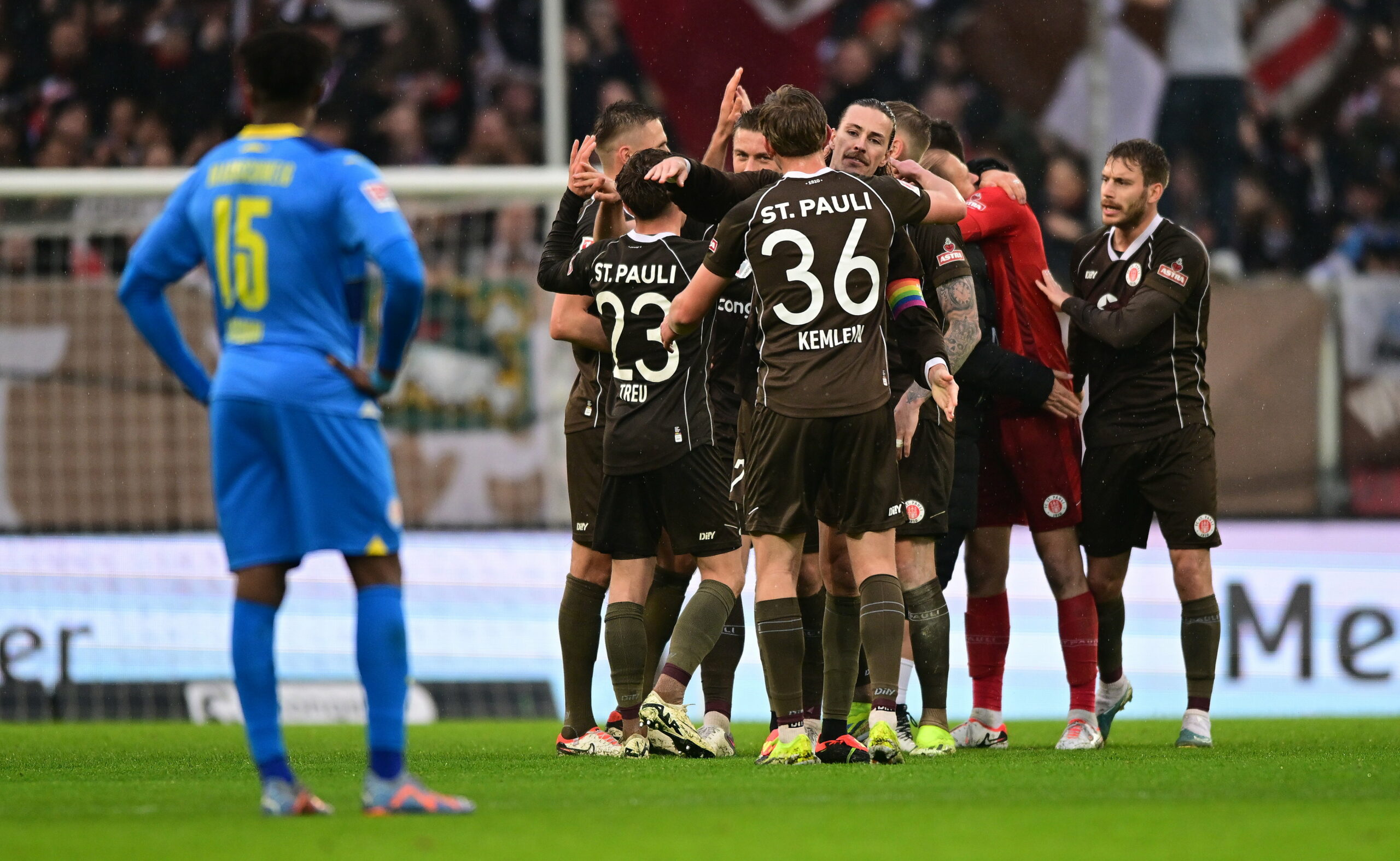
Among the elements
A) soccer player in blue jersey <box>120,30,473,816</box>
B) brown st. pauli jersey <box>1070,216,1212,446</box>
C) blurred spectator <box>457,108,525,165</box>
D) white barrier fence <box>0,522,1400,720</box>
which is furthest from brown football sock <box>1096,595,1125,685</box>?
blurred spectator <box>457,108,525,165</box>

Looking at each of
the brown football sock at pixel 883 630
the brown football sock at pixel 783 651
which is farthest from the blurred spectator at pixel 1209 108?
the brown football sock at pixel 783 651

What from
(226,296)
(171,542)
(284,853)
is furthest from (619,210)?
(171,542)

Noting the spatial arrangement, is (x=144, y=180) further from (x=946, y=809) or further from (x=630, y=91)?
(x=946, y=809)

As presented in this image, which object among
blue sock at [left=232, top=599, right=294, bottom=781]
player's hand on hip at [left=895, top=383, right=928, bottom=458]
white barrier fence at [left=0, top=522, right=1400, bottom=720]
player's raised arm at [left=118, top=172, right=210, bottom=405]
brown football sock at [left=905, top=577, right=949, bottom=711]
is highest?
player's raised arm at [left=118, top=172, right=210, bottom=405]

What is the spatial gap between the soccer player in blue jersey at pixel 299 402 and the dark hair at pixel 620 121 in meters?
2.38

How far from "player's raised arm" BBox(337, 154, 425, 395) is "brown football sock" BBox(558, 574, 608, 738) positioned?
2499 millimetres

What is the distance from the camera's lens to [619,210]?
21.0 feet

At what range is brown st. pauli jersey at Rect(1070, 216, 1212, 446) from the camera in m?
6.76

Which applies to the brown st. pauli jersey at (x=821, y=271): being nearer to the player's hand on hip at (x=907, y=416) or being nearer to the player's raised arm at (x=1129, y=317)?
the player's hand on hip at (x=907, y=416)

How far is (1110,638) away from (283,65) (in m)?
4.24

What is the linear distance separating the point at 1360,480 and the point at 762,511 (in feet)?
22.1

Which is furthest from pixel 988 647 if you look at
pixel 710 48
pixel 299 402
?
pixel 710 48

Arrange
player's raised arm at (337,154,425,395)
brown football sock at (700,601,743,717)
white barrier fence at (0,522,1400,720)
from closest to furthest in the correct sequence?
player's raised arm at (337,154,425,395), brown football sock at (700,601,743,717), white barrier fence at (0,522,1400,720)

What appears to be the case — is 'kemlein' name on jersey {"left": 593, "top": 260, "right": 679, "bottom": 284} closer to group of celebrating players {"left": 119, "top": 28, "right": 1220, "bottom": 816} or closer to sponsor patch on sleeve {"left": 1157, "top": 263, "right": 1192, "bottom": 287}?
group of celebrating players {"left": 119, "top": 28, "right": 1220, "bottom": 816}
